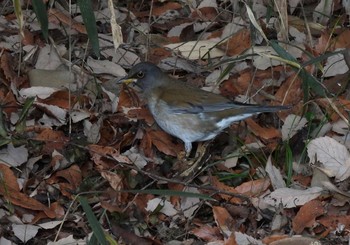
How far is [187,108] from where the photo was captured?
6.57m

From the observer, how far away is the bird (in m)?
6.45

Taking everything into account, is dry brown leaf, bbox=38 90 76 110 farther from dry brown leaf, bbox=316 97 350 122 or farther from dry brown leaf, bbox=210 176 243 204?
dry brown leaf, bbox=316 97 350 122

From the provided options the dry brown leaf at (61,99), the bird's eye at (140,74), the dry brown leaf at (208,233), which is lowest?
the dry brown leaf at (208,233)

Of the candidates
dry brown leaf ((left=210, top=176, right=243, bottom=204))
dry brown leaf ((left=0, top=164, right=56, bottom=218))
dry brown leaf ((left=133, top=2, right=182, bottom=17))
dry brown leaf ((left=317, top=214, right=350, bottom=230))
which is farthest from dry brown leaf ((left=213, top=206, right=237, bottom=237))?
dry brown leaf ((left=133, top=2, right=182, bottom=17))

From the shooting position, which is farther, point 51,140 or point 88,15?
point 51,140

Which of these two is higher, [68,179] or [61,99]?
[61,99]

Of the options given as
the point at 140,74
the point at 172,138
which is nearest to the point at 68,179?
the point at 172,138

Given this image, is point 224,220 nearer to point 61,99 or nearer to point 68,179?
point 68,179

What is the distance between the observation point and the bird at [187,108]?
21.2ft

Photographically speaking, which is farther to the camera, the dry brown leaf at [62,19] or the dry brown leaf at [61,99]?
the dry brown leaf at [62,19]

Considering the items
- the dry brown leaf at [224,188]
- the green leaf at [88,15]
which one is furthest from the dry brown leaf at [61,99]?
the dry brown leaf at [224,188]

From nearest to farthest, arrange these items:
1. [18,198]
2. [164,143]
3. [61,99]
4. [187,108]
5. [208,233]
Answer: [208,233], [18,198], [187,108], [164,143], [61,99]

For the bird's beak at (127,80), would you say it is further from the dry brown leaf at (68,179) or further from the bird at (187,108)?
the dry brown leaf at (68,179)

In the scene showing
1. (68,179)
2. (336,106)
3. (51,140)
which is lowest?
(68,179)
